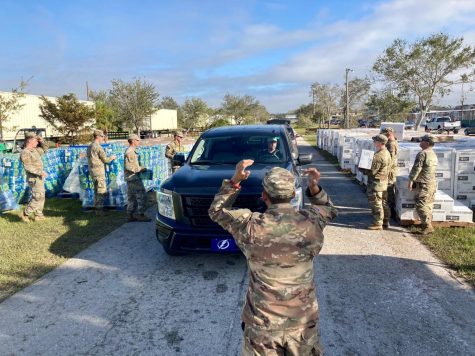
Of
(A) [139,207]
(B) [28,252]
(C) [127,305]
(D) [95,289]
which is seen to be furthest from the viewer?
(A) [139,207]

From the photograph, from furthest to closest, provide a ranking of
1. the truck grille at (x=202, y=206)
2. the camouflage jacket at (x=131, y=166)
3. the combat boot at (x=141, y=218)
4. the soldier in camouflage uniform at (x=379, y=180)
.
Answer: the combat boot at (x=141, y=218)
the camouflage jacket at (x=131, y=166)
the soldier in camouflage uniform at (x=379, y=180)
the truck grille at (x=202, y=206)

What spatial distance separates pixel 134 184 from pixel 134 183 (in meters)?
0.02

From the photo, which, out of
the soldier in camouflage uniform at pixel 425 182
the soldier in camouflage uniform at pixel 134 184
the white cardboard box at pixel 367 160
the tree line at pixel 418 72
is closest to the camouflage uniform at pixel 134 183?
the soldier in camouflage uniform at pixel 134 184

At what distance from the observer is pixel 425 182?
653 centimetres

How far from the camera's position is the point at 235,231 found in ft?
7.35

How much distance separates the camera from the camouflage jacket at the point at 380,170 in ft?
22.0

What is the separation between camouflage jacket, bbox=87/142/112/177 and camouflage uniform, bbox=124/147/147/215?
88 centimetres

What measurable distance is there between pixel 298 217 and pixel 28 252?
17.3 ft

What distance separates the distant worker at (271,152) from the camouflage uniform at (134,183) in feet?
9.13

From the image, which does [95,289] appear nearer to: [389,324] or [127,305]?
[127,305]

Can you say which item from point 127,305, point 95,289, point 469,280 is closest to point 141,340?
point 127,305

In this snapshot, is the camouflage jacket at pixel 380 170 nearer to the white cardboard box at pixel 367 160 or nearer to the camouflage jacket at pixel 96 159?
the white cardboard box at pixel 367 160

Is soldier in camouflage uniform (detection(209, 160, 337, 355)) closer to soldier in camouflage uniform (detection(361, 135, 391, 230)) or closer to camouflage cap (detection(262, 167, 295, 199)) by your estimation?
camouflage cap (detection(262, 167, 295, 199))

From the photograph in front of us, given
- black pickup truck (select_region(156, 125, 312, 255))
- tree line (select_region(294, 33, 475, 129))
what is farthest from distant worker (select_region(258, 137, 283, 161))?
tree line (select_region(294, 33, 475, 129))
